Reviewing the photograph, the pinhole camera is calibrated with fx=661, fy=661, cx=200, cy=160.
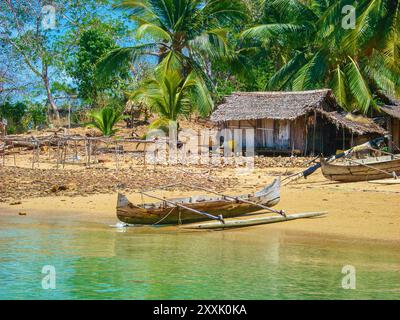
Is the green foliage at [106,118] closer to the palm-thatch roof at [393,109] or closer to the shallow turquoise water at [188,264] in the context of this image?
the palm-thatch roof at [393,109]

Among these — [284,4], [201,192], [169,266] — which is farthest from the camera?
[284,4]

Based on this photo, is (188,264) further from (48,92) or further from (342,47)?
(48,92)

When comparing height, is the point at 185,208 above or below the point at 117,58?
below

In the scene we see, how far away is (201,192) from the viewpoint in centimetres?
1477

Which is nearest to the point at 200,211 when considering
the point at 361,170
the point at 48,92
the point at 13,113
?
the point at 361,170

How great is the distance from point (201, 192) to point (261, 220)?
3780 mm

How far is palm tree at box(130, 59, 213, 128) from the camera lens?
2469cm

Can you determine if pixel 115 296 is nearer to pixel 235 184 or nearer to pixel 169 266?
pixel 169 266

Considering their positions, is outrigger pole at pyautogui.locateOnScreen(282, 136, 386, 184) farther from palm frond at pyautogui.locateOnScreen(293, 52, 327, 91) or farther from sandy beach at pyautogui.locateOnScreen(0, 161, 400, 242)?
palm frond at pyautogui.locateOnScreen(293, 52, 327, 91)

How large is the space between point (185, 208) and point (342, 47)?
11.0m

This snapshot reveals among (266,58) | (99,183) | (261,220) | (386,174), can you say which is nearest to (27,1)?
(266,58)

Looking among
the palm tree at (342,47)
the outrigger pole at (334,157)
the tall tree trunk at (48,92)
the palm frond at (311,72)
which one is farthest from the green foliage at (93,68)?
the outrigger pole at (334,157)

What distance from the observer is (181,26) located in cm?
2636

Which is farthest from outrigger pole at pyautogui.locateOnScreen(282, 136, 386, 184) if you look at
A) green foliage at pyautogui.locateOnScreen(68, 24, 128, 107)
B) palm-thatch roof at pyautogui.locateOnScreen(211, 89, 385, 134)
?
green foliage at pyautogui.locateOnScreen(68, 24, 128, 107)
